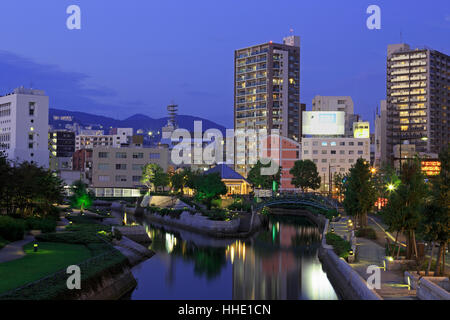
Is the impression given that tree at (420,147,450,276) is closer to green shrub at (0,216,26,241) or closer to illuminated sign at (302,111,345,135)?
green shrub at (0,216,26,241)

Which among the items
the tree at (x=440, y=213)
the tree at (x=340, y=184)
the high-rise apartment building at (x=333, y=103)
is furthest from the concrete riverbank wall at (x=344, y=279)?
the high-rise apartment building at (x=333, y=103)

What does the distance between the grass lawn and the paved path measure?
17.2 inches

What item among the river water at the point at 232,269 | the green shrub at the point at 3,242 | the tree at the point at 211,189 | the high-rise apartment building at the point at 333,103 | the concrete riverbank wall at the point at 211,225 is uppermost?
the high-rise apartment building at the point at 333,103

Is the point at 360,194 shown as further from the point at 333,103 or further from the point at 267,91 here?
the point at 333,103

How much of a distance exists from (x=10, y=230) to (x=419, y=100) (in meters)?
162

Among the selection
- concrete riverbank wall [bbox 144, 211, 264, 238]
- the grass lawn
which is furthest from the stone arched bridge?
the grass lawn

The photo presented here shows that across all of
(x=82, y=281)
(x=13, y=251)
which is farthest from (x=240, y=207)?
(x=82, y=281)

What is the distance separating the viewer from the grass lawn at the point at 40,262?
26172mm

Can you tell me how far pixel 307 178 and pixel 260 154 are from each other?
34159 millimetres

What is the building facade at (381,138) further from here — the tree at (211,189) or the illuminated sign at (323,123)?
the tree at (211,189)

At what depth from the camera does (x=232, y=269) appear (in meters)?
47.6

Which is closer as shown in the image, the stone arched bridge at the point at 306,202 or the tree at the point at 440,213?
the tree at the point at 440,213

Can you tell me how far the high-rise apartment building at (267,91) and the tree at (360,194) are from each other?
339 feet
